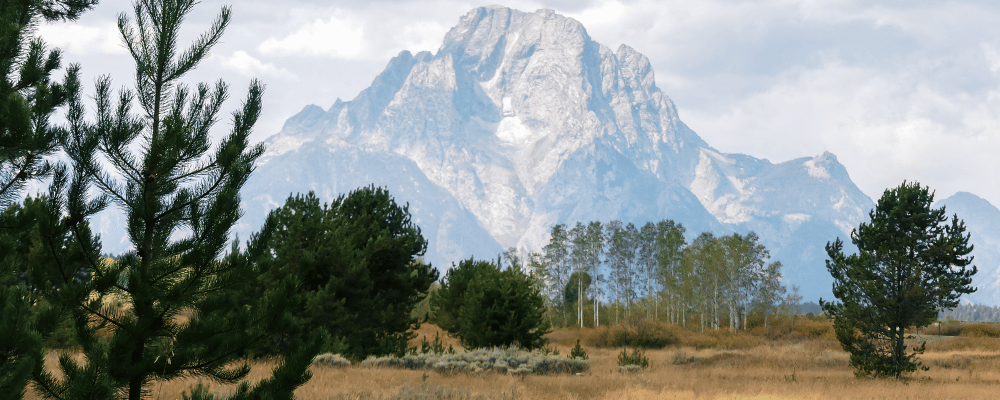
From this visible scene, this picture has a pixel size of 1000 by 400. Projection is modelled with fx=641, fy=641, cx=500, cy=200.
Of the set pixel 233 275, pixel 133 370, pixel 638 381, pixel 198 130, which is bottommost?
pixel 638 381

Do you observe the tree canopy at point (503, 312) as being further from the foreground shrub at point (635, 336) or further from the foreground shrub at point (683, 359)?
the foreground shrub at point (635, 336)

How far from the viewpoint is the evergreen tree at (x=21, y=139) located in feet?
16.2

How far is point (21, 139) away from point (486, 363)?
15555 millimetres

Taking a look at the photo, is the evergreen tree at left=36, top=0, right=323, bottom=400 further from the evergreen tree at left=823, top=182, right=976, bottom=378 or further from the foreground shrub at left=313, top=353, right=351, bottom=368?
the evergreen tree at left=823, top=182, right=976, bottom=378

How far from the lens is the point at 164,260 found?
576 cm

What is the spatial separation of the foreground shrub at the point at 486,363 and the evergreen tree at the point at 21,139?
1269 cm

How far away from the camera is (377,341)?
22.8 m

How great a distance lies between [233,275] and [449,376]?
1302cm

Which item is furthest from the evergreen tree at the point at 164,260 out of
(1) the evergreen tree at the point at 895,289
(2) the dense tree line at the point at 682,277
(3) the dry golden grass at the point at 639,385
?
(2) the dense tree line at the point at 682,277

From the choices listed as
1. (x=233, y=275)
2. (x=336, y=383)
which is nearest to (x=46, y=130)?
(x=233, y=275)

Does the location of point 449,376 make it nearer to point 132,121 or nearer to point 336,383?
point 336,383

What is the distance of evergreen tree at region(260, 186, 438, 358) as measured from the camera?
65.4ft

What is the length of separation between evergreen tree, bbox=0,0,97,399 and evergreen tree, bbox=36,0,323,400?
1.27 feet

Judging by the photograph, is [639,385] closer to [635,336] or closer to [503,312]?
[503,312]
